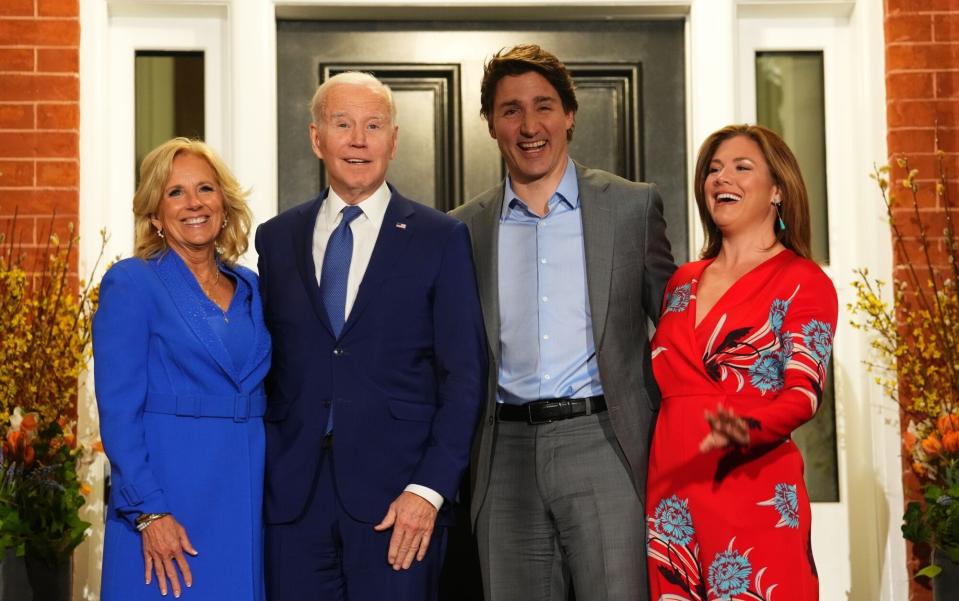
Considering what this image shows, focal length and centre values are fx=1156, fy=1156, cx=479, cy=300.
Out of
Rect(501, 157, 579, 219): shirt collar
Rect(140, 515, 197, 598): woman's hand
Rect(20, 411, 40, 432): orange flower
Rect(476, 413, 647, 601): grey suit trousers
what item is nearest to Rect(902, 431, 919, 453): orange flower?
Rect(476, 413, 647, 601): grey suit trousers

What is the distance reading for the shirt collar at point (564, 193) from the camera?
10.2 feet

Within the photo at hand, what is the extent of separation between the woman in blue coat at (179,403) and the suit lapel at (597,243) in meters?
0.83

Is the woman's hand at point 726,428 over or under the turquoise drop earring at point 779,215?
under

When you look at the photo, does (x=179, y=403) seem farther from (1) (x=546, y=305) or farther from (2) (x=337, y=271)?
(1) (x=546, y=305)

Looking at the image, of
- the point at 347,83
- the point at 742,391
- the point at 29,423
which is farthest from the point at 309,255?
the point at 29,423

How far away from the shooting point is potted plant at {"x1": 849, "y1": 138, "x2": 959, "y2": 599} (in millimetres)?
3672

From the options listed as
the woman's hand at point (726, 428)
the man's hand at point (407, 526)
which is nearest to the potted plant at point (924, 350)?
the woman's hand at point (726, 428)

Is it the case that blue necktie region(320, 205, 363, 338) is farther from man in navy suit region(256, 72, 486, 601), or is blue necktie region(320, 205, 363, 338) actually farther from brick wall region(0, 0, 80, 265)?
brick wall region(0, 0, 80, 265)

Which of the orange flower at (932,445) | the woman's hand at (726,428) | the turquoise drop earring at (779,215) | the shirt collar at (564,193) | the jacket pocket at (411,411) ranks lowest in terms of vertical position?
the orange flower at (932,445)

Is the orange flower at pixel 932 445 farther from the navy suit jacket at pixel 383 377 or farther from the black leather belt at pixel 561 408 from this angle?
the navy suit jacket at pixel 383 377

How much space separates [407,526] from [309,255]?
700 mm

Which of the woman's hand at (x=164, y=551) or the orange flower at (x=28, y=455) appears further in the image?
the orange flower at (x=28, y=455)

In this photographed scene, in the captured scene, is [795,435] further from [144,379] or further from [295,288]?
[144,379]

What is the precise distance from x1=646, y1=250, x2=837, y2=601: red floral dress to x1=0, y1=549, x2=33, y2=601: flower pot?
2.04 metres
